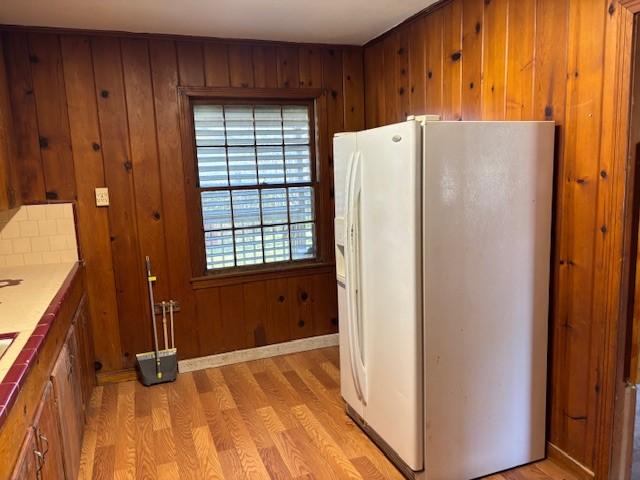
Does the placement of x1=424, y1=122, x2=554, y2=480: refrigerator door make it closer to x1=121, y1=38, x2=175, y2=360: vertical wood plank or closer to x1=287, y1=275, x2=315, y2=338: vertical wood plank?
x1=287, y1=275, x2=315, y2=338: vertical wood plank

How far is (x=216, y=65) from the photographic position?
3.37 m

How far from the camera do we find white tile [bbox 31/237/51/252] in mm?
3068

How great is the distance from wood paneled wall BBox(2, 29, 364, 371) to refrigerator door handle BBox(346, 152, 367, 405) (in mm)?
1335

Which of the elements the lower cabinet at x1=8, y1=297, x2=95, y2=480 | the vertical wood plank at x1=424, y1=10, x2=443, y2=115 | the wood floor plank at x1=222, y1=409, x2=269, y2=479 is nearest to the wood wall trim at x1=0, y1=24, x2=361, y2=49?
the vertical wood plank at x1=424, y1=10, x2=443, y2=115

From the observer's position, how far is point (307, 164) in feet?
12.3

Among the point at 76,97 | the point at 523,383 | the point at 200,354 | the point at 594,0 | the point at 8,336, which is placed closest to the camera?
the point at 8,336

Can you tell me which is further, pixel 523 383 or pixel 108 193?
pixel 108 193

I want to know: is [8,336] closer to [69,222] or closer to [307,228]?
[69,222]

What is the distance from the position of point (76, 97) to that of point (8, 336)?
1.94m

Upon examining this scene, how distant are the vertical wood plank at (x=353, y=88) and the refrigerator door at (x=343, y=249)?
4.21 feet

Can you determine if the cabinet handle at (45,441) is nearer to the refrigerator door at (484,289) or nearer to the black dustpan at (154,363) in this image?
→ the refrigerator door at (484,289)

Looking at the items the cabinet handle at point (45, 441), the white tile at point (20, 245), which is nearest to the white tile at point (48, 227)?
the white tile at point (20, 245)

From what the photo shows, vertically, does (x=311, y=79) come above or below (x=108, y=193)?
above

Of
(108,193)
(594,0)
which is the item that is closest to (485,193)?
(594,0)
